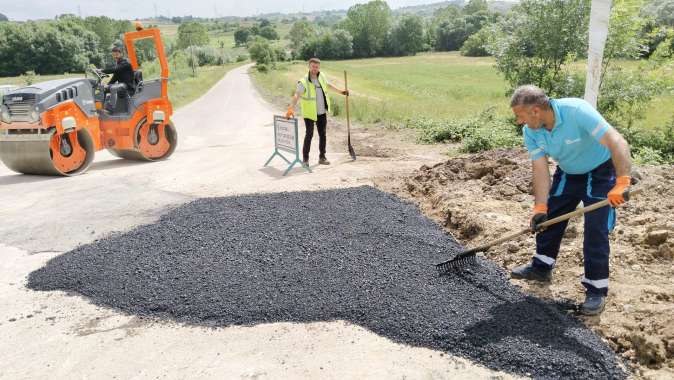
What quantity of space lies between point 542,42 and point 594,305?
12135 mm

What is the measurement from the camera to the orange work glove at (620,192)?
3295mm

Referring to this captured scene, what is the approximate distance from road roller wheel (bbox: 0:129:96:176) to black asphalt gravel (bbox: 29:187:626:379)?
3465mm

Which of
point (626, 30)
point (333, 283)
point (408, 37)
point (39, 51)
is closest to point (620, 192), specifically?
point (333, 283)

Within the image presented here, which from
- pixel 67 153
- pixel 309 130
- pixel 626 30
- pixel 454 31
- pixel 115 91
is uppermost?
pixel 454 31

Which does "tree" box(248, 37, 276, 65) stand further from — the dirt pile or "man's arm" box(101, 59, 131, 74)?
the dirt pile

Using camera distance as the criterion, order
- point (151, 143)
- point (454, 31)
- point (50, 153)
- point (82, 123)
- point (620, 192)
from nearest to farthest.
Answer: point (620, 192) → point (50, 153) → point (82, 123) → point (151, 143) → point (454, 31)

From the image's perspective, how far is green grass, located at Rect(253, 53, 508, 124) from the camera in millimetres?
14836

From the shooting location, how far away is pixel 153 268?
465 centimetres

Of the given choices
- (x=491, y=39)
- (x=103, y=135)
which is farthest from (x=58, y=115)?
(x=491, y=39)

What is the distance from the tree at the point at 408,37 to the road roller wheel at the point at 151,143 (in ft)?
272

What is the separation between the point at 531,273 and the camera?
4.27m

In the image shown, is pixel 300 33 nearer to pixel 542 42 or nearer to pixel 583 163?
pixel 542 42

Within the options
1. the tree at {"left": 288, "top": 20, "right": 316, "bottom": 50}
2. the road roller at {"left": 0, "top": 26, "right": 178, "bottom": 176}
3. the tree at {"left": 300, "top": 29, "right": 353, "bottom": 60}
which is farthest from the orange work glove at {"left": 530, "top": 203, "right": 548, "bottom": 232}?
the tree at {"left": 288, "top": 20, "right": 316, "bottom": 50}

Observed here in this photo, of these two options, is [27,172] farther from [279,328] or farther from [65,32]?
[65,32]
